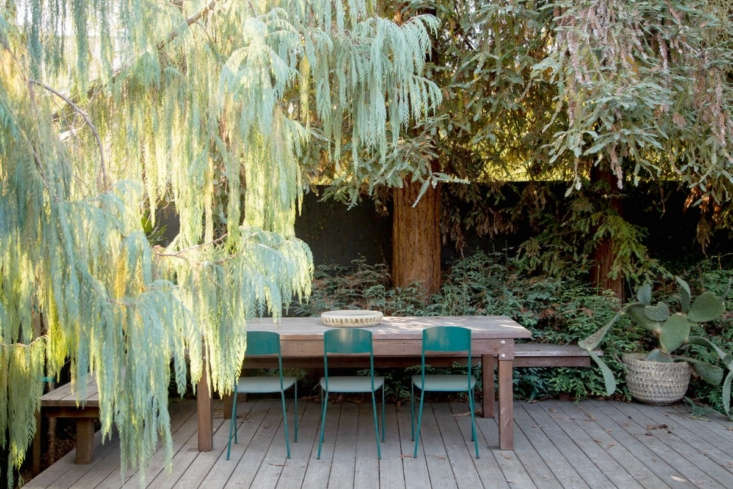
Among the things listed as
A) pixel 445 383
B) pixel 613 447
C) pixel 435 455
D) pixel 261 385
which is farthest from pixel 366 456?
pixel 613 447

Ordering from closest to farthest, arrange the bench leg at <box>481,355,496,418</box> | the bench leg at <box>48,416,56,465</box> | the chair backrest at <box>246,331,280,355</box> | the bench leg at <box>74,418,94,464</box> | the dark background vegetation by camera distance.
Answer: the bench leg at <box>74,418,94,464</box>, the chair backrest at <box>246,331,280,355</box>, the bench leg at <box>48,416,56,465</box>, the bench leg at <box>481,355,496,418</box>, the dark background vegetation

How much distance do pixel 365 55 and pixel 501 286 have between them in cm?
441

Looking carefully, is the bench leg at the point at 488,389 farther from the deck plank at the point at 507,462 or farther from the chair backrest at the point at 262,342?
the chair backrest at the point at 262,342

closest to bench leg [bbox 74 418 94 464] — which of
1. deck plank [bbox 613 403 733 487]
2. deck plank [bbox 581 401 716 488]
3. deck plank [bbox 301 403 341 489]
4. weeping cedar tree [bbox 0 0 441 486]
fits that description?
deck plank [bbox 301 403 341 489]

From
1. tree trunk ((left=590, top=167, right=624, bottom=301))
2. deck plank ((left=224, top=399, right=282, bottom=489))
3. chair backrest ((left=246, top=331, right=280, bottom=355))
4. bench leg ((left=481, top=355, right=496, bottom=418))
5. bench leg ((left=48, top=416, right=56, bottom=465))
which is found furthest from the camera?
tree trunk ((left=590, top=167, right=624, bottom=301))

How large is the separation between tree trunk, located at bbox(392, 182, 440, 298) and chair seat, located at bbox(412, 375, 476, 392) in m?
2.02

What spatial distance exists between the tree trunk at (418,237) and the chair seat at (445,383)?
6.63 ft

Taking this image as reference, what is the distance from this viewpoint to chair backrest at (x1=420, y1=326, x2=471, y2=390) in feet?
14.2

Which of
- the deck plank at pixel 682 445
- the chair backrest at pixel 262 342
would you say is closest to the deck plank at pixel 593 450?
the deck plank at pixel 682 445

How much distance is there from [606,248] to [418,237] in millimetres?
1773

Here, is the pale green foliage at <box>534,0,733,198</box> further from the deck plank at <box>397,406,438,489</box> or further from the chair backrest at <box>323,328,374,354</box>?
the deck plank at <box>397,406,438,489</box>

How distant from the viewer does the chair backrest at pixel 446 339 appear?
4.32m

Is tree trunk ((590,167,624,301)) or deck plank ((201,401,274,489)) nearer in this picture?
deck plank ((201,401,274,489))

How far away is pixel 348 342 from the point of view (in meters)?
4.36
